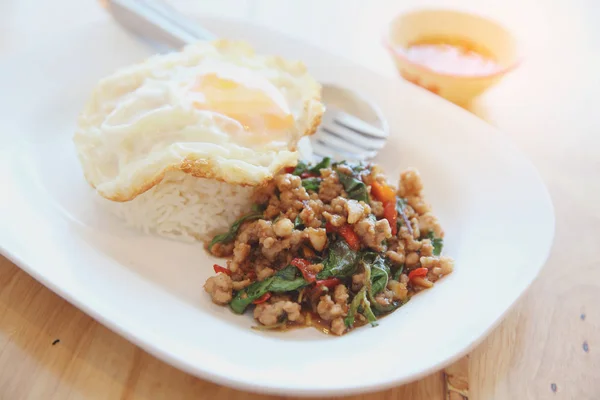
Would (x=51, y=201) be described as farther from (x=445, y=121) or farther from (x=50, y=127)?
(x=445, y=121)

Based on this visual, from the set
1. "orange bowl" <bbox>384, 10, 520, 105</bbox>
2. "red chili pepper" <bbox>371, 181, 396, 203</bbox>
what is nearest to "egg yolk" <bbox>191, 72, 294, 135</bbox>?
"red chili pepper" <bbox>371, 181, 396, 203</bbox>

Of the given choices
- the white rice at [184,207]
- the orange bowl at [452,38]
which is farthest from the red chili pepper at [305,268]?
the orange bowl at [452,38]

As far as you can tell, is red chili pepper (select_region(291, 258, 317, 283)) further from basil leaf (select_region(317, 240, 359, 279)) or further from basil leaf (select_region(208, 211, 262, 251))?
basil leaf (select_region(208, 211, 262, 251))

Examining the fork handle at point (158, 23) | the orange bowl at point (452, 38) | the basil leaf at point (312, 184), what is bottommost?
the basil leaf at point (312, 184)

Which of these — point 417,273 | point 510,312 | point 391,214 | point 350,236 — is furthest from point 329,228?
point 510,312

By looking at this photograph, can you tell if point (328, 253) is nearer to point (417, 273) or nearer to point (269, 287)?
point (269, 287)

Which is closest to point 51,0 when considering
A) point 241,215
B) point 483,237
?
point 241,215

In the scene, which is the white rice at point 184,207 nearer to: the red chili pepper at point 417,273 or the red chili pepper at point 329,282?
the red chili pepper at point 329,282
